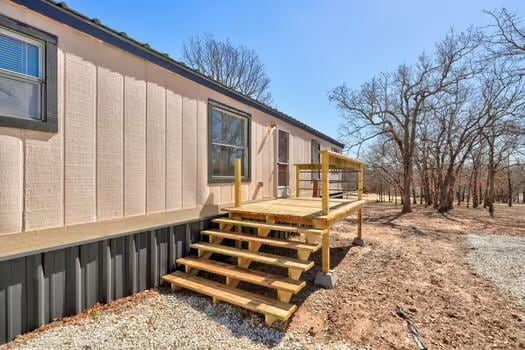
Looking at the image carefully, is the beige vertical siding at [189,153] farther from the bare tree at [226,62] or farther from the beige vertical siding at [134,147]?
the bare tree at [226,62]

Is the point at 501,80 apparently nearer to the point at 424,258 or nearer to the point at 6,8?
the point at 424,258

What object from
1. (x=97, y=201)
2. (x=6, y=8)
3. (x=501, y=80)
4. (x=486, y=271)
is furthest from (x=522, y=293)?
(x=501, y=80)

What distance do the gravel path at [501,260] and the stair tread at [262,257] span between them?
2817 mm

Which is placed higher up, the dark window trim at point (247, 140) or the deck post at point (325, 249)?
the dark window trim at point (247, 140)

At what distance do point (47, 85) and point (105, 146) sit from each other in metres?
0.77

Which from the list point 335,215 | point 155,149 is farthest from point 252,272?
point 155,149

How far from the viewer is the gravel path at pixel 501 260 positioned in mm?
3865

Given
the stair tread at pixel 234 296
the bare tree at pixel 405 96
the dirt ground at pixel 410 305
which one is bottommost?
the dirt ground at pixel 410 305

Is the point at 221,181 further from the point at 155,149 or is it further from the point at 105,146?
the point at 105,146

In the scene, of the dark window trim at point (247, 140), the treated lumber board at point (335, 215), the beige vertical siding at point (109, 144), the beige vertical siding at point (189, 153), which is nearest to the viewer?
the beige vertical siding at point (109, 144)

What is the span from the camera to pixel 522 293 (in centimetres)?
355

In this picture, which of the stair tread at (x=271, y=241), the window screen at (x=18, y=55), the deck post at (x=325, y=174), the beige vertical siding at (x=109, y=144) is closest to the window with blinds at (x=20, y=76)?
the window screen at (x=18, y=55)

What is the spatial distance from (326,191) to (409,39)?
8.68 m

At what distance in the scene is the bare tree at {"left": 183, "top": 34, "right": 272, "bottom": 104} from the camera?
1803 centimetres
